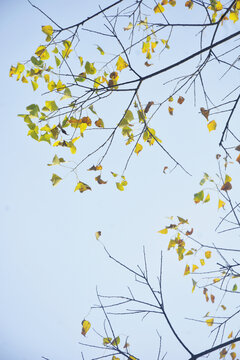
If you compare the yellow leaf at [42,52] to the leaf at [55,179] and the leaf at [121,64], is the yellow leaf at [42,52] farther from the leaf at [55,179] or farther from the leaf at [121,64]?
the leaf at [55,179]

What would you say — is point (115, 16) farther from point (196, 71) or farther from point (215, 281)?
point (215, 281)

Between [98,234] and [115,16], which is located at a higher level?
[115,16]

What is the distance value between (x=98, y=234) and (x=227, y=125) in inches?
52.9

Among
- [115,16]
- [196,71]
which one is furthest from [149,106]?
[115,16]

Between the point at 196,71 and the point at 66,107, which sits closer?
the point at 66,107

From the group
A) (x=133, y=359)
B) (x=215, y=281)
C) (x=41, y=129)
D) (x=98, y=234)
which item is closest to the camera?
(x=133, y=359)

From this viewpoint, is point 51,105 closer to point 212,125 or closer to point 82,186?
point 82,186

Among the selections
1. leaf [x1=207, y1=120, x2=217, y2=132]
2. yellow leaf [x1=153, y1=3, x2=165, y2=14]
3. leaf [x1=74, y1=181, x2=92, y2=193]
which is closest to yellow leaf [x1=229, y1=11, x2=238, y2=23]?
yellow leaf [x1=153, y1=3, x2=165, y2=14]

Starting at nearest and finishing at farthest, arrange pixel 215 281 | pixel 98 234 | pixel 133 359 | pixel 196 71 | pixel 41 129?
pixel 133 359
pixel 41 129
pixel 196 71
pixel 98 234
pixel 215 281

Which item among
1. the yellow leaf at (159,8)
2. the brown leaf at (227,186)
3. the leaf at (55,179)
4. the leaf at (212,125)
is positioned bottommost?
the leaf at (55,179)

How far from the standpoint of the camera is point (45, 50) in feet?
6.74

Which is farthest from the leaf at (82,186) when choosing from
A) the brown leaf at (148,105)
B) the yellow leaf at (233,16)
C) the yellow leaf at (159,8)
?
the yellow leaf at (233,16)

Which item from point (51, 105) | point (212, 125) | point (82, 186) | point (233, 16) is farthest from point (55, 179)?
point (233, 16)

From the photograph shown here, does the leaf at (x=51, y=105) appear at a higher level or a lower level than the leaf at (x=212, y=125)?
lower
